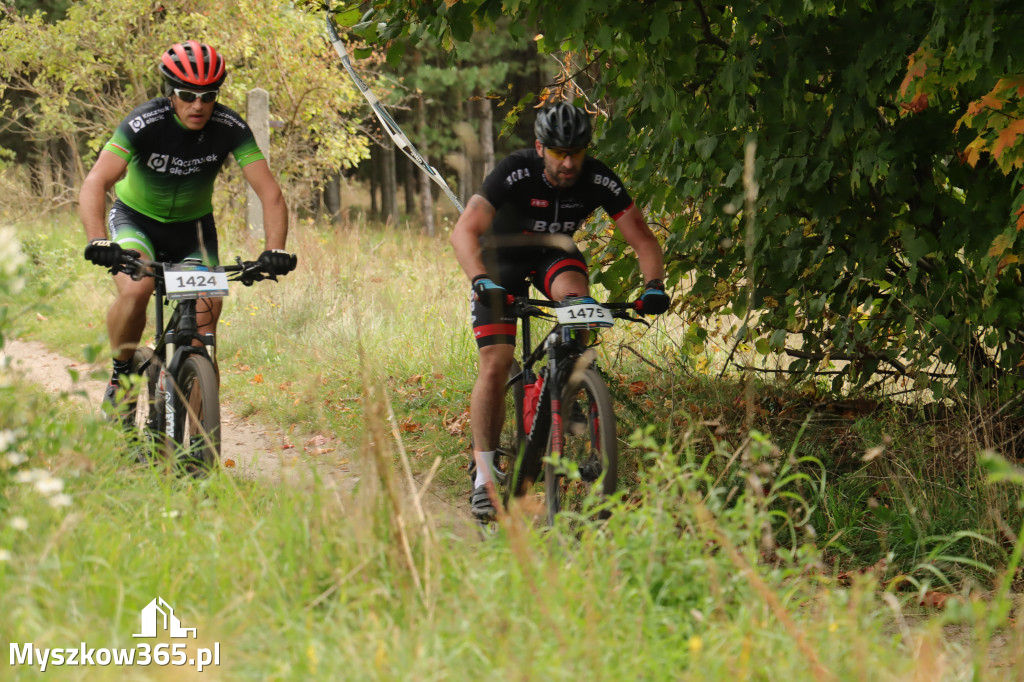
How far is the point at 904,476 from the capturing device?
4562 millimetres

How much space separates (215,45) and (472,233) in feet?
42.8

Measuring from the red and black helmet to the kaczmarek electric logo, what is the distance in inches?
120

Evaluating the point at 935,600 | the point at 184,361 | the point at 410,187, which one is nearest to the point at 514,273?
the point at 184,361

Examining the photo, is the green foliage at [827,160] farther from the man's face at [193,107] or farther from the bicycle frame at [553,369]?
the man's face at [193,107]

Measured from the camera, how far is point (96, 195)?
15.7ft

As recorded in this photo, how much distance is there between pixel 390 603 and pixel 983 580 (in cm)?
265

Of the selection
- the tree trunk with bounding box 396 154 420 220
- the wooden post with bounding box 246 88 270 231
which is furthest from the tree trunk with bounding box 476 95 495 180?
the wooden post with bounding box 246 88 270 231

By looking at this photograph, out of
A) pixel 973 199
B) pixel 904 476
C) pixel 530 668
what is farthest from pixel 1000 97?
pixel 530 668

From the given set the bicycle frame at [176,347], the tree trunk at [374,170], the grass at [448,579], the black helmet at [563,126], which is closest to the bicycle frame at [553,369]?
the black helmet at [563,126]

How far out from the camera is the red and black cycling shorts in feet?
15.5

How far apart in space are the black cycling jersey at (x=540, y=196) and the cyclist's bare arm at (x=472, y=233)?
56 mm

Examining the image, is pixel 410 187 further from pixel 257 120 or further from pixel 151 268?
pixel 151 268

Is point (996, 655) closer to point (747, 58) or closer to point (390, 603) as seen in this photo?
point (390, 603)

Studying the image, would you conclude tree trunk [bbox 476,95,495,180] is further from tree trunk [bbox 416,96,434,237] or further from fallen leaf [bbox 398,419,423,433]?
fallen leaf [bbox 398,419,423,433]
